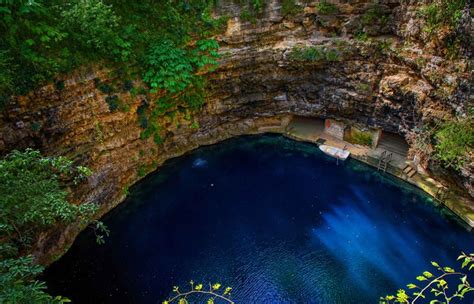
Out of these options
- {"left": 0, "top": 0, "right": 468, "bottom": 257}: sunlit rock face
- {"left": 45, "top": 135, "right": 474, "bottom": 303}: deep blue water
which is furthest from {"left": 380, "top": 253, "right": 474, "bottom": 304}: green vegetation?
{"left": 0, "top": 0, "right": 468, "bottom": 257}: sunlit rock face

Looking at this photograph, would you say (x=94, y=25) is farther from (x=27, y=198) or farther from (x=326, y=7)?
(x=326, y=7)

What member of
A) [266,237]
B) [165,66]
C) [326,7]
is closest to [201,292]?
[266,237]

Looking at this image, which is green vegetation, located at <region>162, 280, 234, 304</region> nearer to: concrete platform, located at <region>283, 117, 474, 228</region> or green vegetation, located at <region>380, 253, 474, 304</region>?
green vegetation, located at <region>380, 253, 474, 304</region>

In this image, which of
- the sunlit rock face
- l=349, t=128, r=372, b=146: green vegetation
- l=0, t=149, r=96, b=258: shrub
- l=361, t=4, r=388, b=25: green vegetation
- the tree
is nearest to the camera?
l=0, t=149, r=96, b=258: shrub

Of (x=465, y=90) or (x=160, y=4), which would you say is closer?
(x=465, y=90)

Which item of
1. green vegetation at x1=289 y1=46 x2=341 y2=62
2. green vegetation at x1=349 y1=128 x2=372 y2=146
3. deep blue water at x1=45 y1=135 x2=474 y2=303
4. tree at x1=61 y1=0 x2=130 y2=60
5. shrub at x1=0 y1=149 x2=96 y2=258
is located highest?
tree at x1=61 y1=0 x2=130 y2=60

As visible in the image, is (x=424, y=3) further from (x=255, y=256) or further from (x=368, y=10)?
(x=255, y=256)

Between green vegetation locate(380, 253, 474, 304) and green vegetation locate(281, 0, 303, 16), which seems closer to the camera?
green vegetation locate(380, 253, 474, 304)

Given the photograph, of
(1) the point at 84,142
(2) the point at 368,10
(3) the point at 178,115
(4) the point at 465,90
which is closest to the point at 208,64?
(3) the point at 178,115
